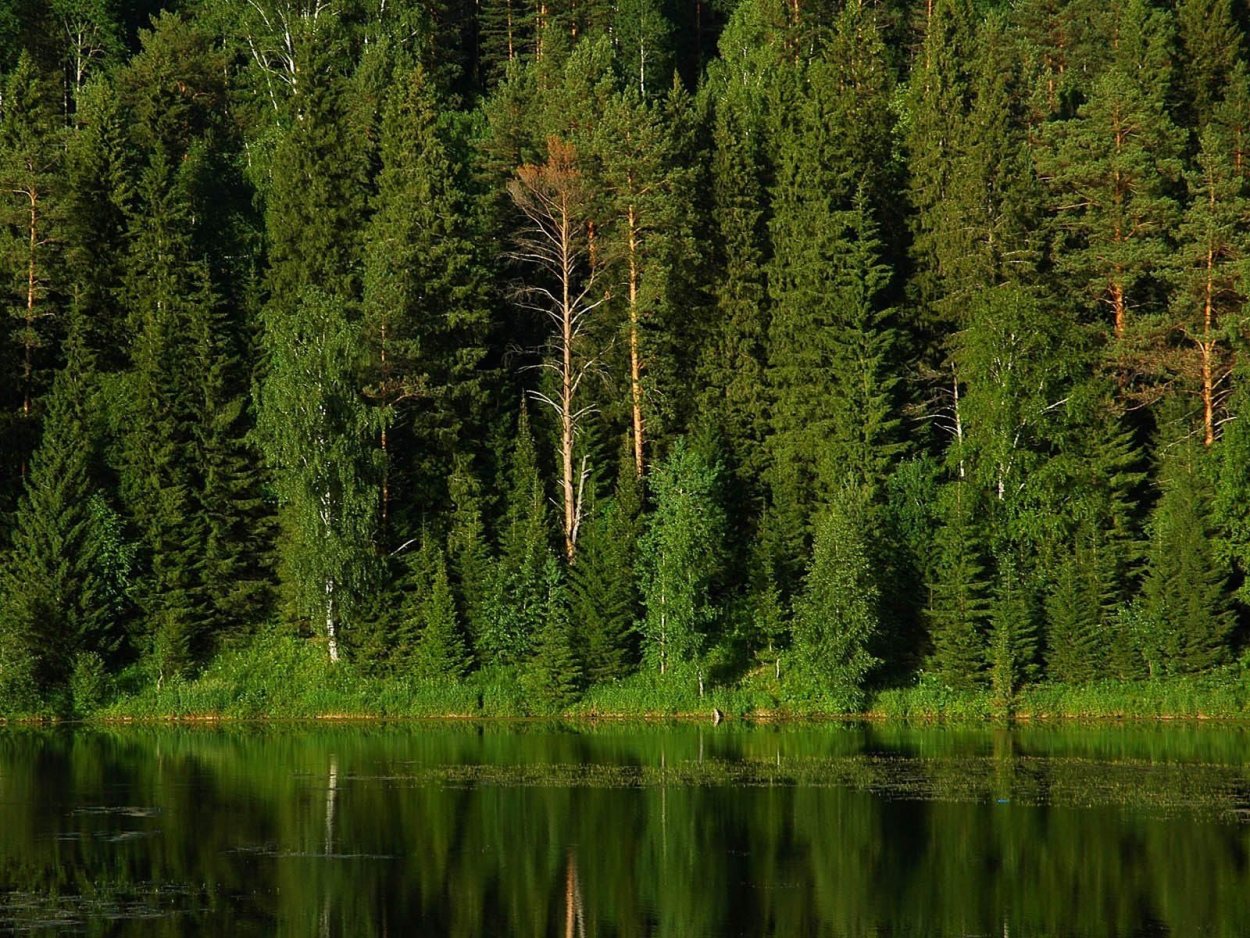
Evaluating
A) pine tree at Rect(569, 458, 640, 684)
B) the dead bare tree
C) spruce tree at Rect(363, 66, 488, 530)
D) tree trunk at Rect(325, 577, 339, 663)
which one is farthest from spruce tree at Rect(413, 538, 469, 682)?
the dead bare tree

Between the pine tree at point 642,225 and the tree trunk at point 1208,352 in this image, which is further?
the pine tree at point 642,225

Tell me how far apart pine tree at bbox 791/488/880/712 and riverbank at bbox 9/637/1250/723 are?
5.28ft

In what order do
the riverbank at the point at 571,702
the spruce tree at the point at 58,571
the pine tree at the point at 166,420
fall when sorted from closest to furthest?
the riverbank at the point at 571,702 → the spruce tree at the point at 58,571 → the pine tree at the point at 166,420

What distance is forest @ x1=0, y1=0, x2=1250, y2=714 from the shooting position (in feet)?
229

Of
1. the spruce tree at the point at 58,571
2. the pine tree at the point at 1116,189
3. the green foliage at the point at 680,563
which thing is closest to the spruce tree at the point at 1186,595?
the pine tree at the point at 1116,189

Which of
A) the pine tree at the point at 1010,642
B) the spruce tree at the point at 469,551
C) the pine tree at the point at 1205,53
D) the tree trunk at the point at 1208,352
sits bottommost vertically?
the pine tree at the point at 1010,642

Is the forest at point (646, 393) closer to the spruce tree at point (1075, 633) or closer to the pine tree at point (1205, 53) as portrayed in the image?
the spruce tree at point (1075, 633)

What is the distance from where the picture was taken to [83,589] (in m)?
70.7

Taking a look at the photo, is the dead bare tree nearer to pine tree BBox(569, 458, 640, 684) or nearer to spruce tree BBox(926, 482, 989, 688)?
pine tree BBox(569, 458, 640, 684)

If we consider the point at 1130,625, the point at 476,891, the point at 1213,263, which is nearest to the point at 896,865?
the point at 476,891

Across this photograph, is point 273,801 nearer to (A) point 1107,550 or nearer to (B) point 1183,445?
(A) point 1107,550

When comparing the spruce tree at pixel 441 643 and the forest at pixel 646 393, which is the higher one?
the forest at pixel 646 393

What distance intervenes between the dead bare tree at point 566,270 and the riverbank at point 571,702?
29.4 ft

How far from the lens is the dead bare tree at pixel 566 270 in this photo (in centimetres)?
7650
